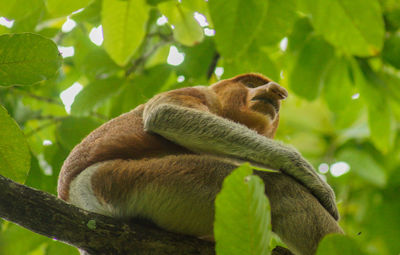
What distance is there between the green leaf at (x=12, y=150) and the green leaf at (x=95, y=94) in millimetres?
1901

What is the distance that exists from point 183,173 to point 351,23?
1.46 m

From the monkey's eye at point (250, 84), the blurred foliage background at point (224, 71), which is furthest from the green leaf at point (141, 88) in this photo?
the monkey's eye at point (250, 84)

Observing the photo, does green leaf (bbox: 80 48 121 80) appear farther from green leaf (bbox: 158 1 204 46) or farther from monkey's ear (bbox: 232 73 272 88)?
monkey's ear (bbox: 232 73 272 88)

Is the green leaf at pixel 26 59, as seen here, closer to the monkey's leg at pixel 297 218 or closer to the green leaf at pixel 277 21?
the monkey's leg at pixel 297 218

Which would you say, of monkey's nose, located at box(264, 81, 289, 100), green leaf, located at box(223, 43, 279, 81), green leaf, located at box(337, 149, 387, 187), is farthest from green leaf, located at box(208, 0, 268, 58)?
green leaf, located at box(337, 149, 387, 187)

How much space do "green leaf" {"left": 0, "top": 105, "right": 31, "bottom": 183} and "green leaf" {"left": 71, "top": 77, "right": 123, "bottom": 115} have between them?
1901 millimetres

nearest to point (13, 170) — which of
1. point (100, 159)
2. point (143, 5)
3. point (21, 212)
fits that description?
point (21, 212)

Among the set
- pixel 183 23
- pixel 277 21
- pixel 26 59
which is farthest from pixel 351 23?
pixel 26 59

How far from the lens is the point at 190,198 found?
2928 mm

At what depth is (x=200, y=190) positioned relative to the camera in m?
2.94

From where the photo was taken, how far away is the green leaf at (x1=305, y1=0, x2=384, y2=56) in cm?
307

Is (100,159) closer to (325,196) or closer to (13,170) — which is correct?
(13,170)

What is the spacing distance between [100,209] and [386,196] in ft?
10.2

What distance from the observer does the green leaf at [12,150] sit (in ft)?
8.21
